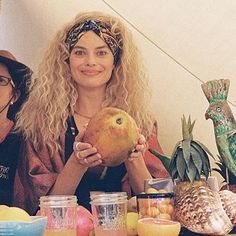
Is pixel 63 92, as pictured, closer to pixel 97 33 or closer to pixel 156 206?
pixel 97 33

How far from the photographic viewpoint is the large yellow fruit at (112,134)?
103cm

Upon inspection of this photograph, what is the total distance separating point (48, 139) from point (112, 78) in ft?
0.84

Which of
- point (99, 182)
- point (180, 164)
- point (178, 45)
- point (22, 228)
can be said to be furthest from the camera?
point (178, 45)

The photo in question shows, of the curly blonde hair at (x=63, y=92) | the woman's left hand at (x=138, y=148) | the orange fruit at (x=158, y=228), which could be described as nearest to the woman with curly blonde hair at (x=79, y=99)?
the curly blonde hair at (x=63, y=92)

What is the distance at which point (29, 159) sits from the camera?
53.6 inches

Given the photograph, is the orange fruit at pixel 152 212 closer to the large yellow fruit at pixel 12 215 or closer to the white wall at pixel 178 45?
the large yellow fruit at pixel 12 215

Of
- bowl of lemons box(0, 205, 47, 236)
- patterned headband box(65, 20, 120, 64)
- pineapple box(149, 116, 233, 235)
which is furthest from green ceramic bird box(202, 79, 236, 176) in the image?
bowl of lemons box(0, 205, 47, 236)

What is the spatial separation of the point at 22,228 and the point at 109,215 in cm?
20

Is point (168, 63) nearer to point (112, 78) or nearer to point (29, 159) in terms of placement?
point (112, 78)

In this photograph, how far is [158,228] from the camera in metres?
0.86

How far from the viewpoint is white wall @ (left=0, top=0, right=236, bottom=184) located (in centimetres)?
149

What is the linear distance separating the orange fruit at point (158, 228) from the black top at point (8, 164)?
1.92ft

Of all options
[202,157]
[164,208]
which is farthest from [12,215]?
[202,157]

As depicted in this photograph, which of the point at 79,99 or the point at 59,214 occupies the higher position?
the point at 79,99
